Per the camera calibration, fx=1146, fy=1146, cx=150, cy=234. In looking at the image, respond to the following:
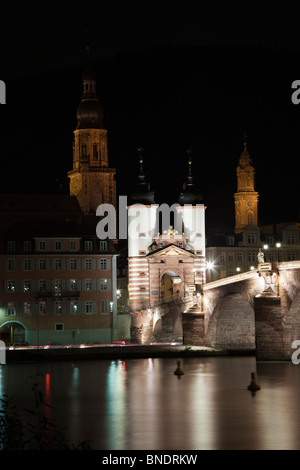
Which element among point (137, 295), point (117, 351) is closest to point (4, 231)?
point (137, 295)

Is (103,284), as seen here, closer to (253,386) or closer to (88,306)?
(88,306)

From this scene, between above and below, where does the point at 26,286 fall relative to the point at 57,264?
below

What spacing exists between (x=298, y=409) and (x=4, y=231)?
62.8m

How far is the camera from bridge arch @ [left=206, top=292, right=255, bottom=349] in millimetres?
98938

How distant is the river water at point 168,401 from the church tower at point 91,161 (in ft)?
175

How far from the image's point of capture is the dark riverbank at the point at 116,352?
309ft

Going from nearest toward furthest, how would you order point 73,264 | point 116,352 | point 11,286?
point 116,352 → point 11,286 → point 73,264

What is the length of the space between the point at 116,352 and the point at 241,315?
11.4 meters

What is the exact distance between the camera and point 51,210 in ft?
461

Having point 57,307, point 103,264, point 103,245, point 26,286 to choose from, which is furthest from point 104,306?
point 26,286

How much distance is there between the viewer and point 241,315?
99438 millimetres

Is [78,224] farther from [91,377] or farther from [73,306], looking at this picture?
[91,377]

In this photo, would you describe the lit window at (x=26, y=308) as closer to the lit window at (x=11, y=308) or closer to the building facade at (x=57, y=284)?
the building facade at (x=57, y=284)

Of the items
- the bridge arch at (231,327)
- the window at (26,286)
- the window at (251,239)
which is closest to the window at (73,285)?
the window at (26,286)
